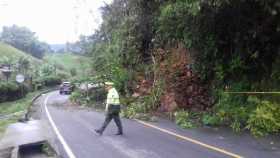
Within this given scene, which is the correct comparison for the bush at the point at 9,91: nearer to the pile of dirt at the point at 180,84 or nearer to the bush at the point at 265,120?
the pile of dirt at the point at 180,84

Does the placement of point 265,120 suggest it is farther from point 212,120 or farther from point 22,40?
point 22,40

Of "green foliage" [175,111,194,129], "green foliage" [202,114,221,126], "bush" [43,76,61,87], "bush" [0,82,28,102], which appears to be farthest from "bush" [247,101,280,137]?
"bush" [43,76,61,87]

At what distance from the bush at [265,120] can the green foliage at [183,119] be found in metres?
2.60

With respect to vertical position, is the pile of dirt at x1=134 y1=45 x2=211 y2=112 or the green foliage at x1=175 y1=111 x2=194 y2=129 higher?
the pile of dirt at x1=134 y1=45 x2=211 y2=112

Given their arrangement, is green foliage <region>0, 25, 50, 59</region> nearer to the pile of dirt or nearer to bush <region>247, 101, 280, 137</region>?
the pile of dirt

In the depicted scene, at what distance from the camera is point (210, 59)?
18578 mm

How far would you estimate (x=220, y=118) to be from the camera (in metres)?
16.0

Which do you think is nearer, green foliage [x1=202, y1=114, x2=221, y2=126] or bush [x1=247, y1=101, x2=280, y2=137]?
bush [x1=247, y1=101, x2=280, y2=137]

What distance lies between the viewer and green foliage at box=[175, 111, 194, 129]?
16070 millimetres

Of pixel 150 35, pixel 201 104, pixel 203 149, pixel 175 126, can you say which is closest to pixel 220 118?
pixel 175 126

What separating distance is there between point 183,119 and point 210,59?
9.78ft

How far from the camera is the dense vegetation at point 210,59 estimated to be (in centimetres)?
1470

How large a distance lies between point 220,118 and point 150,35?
37.8 ft

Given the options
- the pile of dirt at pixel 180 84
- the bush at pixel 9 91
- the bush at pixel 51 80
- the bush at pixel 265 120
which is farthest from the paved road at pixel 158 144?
Answer: the bush at pixel 51 80
